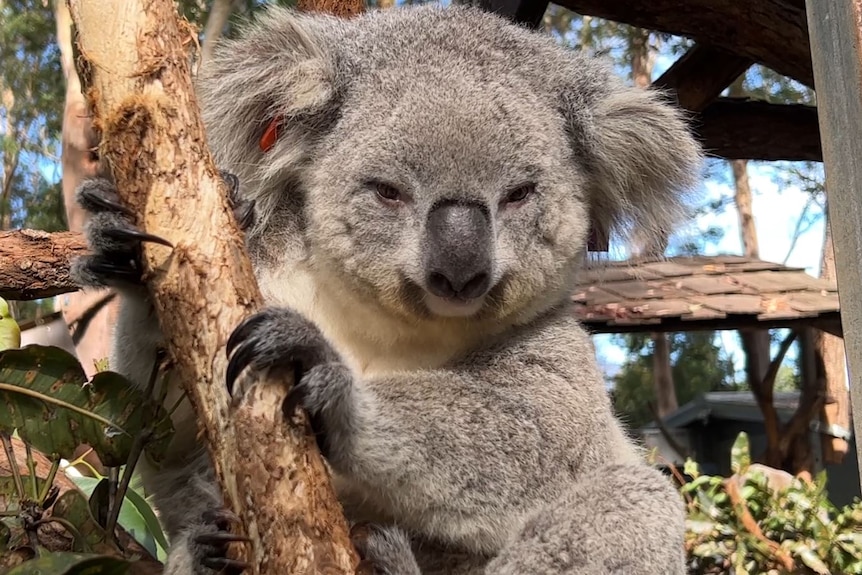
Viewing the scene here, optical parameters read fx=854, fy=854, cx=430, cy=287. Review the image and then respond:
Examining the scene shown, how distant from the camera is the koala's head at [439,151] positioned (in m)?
1.80

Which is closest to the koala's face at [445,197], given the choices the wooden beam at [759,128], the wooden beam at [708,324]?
the wooden beam at [759,128]

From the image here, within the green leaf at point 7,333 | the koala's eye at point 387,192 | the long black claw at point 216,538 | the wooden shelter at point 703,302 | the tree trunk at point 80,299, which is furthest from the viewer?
the tree trunk at point 80,299

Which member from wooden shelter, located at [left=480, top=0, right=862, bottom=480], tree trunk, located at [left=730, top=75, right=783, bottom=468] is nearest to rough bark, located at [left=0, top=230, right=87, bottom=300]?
wooden shelter, located at [left=480, top=0, right=862, bottom=480]

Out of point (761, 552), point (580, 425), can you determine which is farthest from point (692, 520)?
point (580, 425)

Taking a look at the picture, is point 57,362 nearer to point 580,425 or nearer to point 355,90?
point 355,90

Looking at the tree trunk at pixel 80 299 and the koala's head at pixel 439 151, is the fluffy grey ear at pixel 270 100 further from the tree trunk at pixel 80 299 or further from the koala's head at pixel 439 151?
the tree trunk at pixel 80 299

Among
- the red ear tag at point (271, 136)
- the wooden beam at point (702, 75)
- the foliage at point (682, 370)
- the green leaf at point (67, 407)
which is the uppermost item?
the wooden beam at point (702, 75)

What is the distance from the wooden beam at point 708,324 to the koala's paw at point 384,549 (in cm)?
422

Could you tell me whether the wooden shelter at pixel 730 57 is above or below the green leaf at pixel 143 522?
above

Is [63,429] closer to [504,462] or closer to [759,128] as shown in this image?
[504,462]

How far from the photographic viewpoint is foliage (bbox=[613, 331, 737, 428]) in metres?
21.9

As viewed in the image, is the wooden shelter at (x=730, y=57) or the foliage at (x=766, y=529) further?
the wooden shelter at (x=730, y=57)

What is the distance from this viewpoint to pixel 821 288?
21.8ft

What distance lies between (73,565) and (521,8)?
3.97 meters
